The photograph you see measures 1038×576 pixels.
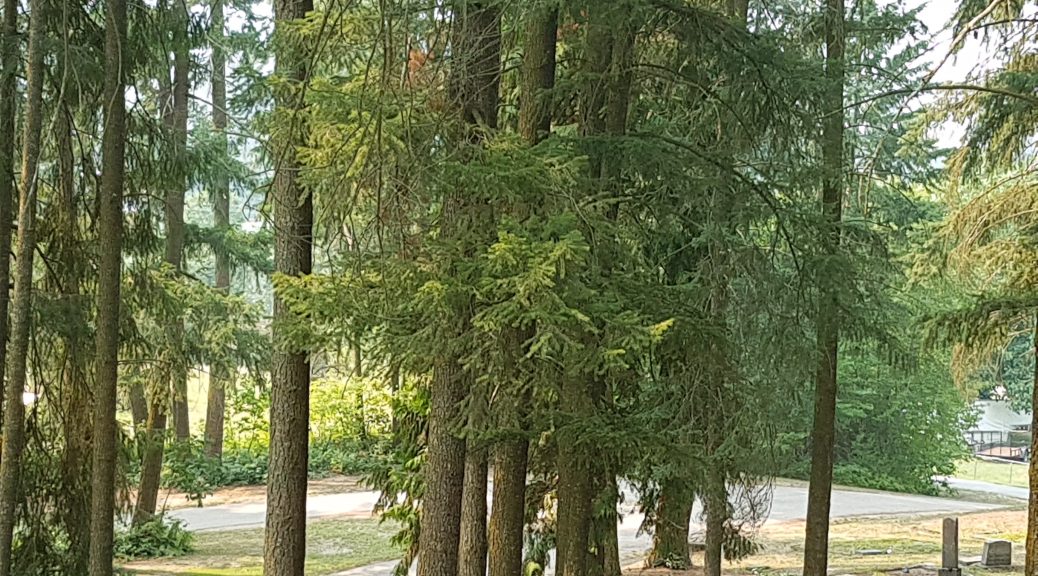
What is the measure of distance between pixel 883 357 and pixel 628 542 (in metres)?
7.36

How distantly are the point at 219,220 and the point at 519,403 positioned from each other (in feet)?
33.4

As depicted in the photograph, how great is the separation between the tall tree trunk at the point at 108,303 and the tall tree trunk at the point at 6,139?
802 millimetres

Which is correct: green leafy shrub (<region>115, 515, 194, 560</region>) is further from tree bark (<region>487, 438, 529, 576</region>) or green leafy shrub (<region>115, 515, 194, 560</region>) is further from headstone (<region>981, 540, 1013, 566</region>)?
headstone (<region>981, 540, 1013, 566</region>)

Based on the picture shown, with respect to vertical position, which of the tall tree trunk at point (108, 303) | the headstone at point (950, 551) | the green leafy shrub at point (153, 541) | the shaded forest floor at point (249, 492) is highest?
the tall tree trunk at point (108, 303)

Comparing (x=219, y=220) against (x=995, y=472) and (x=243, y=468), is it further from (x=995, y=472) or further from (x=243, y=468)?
(x=995, y=472)

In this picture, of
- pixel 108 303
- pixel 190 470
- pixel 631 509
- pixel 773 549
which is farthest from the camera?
pixel 631 509

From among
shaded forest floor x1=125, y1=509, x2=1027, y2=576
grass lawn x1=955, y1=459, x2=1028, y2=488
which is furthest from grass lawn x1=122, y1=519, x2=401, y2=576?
grass lawn x1=955, y1=459, x2=1028, y2=488

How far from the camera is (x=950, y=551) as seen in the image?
12.2 meters

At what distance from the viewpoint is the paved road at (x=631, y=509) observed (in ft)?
51.2

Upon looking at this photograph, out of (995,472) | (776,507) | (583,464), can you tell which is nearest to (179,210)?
(583,464)

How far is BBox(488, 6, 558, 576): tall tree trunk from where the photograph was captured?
5.86 metres

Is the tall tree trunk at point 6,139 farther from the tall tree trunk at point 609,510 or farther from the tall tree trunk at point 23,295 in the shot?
the tall tree trunk at point 609,510

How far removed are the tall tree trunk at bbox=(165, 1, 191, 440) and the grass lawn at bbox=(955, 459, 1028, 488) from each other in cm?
2362

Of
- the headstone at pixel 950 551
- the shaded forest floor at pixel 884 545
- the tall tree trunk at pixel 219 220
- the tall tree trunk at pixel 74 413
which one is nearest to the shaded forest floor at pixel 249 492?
the tall tree trunk at pixel 219 220
